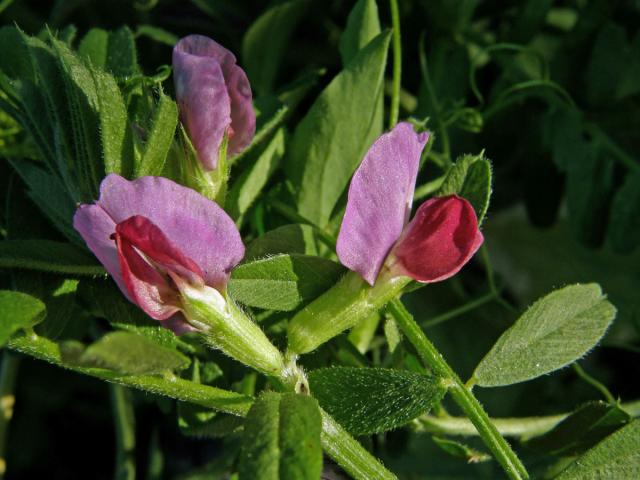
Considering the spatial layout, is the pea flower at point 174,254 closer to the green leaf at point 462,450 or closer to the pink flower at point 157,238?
the pink flower at point 157,238

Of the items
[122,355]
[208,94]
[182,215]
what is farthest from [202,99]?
[122,355]

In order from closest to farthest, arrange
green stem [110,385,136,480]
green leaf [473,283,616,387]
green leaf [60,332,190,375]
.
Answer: green leaf [60,332,190,375] < green leaf [473,283,616,387] < green stem [110,385,136,480]

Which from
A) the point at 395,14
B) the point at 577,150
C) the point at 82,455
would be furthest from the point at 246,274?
the point at 82,455

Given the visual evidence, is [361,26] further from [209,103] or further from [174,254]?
[174,254]

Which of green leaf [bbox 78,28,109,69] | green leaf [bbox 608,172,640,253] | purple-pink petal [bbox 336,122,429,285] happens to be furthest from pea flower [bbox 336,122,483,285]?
green leaf [bbox 608,172,640,253]

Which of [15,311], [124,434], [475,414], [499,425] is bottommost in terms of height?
[124,434]

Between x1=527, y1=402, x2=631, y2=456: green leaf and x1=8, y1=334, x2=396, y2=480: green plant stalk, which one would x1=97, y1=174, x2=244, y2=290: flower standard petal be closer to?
x1=8, y1=334, x2=396, y2=480: green plant stalk
